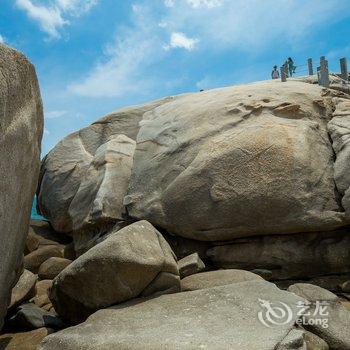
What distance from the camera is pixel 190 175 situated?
28.2ft

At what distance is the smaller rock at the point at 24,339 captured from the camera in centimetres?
597

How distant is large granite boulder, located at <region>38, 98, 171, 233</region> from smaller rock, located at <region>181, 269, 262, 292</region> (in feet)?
11.0

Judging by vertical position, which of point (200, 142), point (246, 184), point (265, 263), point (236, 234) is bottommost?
point (265, 263)

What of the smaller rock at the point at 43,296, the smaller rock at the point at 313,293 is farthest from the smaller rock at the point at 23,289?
the smaller rock at the point at 313,293

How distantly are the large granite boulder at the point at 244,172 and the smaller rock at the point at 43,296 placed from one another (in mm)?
2333

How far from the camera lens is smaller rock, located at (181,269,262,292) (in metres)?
6.39

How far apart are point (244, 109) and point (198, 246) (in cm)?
312

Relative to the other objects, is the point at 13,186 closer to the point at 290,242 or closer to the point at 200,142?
the point at 200,142

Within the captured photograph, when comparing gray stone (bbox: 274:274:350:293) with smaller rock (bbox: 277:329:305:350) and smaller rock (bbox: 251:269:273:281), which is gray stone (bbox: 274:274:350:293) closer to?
smaller rock (bbox: 251:269:273:281)

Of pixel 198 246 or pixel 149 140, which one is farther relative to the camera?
pixel 149 140

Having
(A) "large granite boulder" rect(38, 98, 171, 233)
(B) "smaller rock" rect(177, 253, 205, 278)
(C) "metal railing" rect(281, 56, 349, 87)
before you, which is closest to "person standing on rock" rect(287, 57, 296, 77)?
(C) "metal railing" rect(281, 56, 349, 87)

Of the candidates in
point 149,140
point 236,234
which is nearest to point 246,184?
point 236,234

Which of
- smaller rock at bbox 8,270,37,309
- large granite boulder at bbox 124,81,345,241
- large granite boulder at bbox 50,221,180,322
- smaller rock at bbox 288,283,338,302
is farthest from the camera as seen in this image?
large granite boulder at bbox 124,81,345,241

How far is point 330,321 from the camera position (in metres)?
5.55
